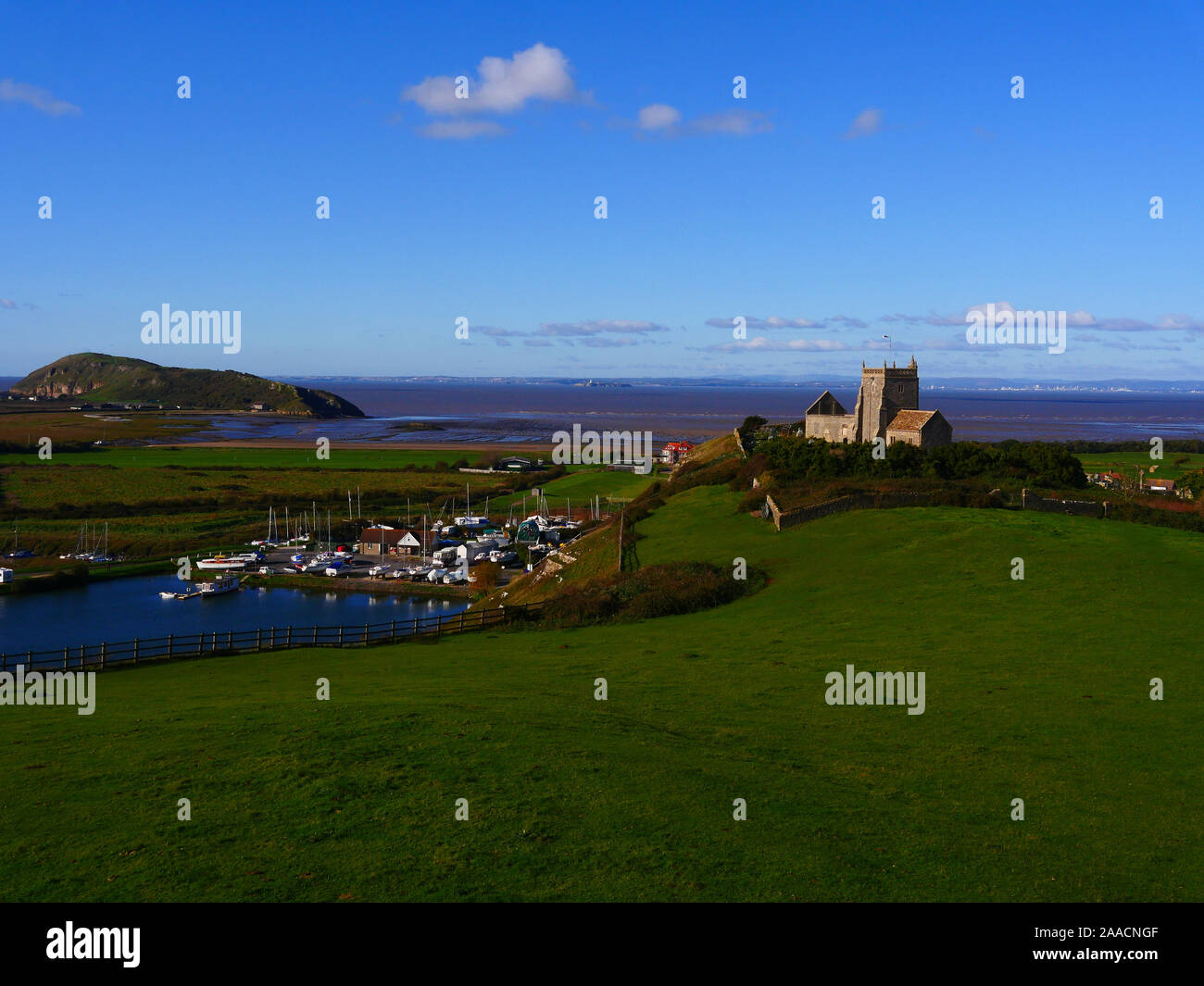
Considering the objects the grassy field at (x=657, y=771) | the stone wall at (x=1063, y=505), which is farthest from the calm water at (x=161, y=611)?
the stone wall at (x=1063, y=505)

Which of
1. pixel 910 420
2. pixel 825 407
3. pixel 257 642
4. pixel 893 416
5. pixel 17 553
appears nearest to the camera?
pixel 257 642

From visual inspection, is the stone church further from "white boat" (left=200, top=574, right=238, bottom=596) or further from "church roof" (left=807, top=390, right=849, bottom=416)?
"white boat" (left=200, top=574, right=238, bottom=596)

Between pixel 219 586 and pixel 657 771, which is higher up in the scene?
pixel 657 771

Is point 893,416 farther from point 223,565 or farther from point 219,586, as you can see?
point 223,565

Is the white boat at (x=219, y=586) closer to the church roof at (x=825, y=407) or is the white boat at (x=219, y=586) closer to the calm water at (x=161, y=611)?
the calm water at (x=161, y=611)

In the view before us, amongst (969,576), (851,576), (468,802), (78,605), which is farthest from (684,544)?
(78,605)

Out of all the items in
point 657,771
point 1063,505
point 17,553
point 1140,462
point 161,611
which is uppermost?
point 1140,462

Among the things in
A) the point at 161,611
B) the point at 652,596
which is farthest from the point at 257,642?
the point at 161,611

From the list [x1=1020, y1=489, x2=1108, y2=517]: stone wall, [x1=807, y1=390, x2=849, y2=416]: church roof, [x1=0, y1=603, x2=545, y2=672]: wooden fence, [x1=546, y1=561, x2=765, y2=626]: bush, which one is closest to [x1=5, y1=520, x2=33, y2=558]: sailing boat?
[x1=0, y1=603, x2=545, y2=672]: wooden fence
